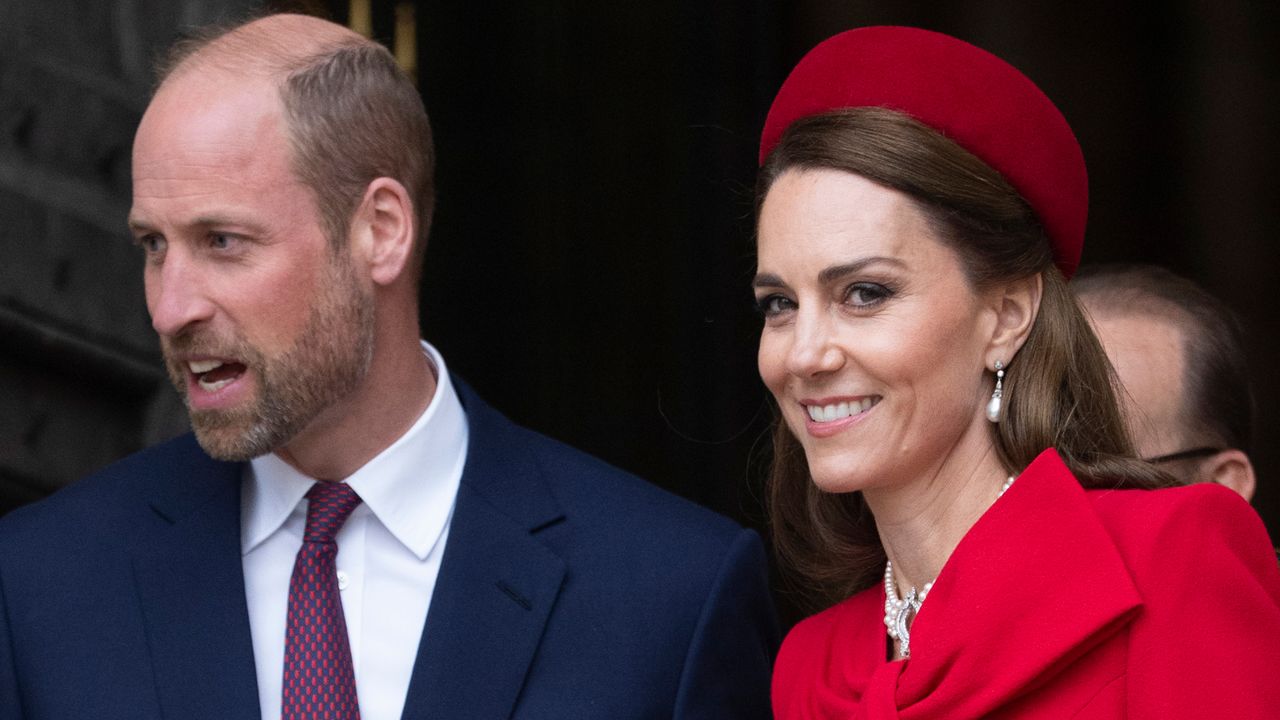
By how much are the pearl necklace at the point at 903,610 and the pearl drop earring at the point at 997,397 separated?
0.10m

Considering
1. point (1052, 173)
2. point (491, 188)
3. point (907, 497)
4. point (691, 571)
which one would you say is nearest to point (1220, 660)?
point (907, 497)

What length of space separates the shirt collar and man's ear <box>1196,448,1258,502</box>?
1.33 meters

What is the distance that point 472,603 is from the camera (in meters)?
2.70

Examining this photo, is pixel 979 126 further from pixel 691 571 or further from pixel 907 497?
pixel 691 571

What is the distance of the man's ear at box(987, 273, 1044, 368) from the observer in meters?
2.38

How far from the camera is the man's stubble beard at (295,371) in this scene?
8.71ft

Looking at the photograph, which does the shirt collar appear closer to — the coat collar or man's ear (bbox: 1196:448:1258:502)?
the coat collar

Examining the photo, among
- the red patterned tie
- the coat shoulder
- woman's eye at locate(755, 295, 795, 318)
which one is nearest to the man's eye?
the coat shoulder

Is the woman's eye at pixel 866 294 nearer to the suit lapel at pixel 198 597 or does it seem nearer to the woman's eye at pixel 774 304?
the woman's eye at pixel 774 304

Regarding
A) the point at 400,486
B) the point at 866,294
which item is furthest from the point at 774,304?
the point at 400,486

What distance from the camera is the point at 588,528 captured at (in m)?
2.84

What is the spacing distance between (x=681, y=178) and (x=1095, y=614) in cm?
208

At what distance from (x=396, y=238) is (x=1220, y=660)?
5.07ft

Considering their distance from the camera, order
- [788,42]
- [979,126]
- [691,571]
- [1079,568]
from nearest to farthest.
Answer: [1079,568]
[979,126]
[691,571]
[788,42]
